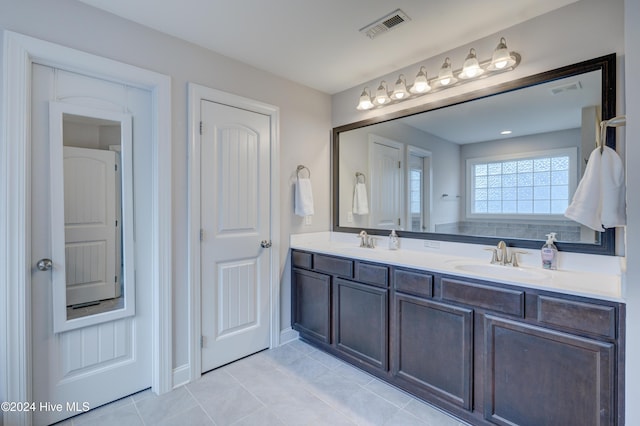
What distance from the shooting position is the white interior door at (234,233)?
7.60 ft

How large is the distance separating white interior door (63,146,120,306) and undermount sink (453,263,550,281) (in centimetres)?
222

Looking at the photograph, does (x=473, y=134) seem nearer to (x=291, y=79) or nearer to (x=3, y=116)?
(x=291, y=79)

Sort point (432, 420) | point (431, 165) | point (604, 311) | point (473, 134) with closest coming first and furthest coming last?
point (604, 311) → point (432, 420) → point (473, 134) → point (431, 165)

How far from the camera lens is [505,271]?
1.92 m

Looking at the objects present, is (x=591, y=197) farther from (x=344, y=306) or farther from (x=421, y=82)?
(x=344, y=306)

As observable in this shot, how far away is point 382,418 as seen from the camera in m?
1.81

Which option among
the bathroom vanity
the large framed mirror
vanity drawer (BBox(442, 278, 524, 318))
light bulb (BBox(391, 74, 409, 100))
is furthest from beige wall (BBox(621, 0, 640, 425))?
light bulb (BBox(391, 74, 409, 100))

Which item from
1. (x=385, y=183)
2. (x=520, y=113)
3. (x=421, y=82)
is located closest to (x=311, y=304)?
(x=385, y=183)

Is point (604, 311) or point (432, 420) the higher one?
point (604, 311)

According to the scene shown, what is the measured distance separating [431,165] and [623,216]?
1215 mm

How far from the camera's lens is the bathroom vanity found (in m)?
1.33

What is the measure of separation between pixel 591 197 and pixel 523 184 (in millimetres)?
507

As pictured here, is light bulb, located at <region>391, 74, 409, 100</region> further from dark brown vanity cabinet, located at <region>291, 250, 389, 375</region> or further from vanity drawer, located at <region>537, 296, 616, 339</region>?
vanity drawer, located at <region>537, 296, 616, 339</region>

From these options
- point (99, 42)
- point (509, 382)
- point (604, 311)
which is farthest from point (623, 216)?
point (99, 42)
